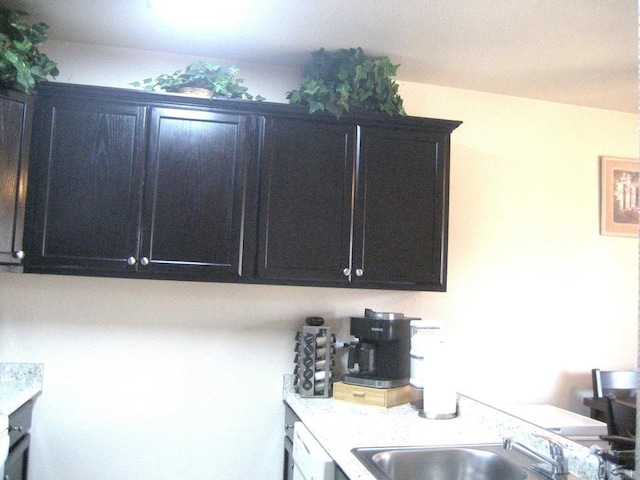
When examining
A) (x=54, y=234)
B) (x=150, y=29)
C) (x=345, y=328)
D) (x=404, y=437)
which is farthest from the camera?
(x=345, y=328)

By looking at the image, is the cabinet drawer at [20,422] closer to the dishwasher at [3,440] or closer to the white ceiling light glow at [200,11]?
the dishwasher at [3,440]

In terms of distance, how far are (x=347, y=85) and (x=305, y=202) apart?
575mm

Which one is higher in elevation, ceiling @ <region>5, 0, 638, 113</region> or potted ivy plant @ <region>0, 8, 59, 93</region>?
ceiling @ <region>5, 0, 638, 113</region>

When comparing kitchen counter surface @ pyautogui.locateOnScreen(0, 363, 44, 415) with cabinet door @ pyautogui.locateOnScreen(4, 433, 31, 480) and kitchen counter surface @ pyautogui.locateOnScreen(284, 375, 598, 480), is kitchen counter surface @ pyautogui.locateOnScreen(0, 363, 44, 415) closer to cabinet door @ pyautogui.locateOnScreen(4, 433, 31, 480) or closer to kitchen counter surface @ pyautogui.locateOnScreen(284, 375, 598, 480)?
cabinet door @ pyautogui.locateOnScreen(4, 433, 31, 480)

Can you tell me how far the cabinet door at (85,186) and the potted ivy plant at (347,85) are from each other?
0.77m

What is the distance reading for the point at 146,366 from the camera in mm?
2654

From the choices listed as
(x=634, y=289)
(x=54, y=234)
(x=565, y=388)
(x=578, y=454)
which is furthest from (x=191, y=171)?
(x=634, y=289)

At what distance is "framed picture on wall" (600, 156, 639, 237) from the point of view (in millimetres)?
3250

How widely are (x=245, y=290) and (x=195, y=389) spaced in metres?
0.54

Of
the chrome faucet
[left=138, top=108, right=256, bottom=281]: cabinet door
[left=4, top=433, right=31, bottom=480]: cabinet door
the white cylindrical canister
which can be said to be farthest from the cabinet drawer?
the chrome faucet

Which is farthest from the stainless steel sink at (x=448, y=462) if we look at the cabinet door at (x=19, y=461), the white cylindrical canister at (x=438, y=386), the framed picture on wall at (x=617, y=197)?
the framed picture on wall at (x=617, y=197)

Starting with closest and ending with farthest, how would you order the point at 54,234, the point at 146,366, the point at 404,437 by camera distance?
the point at 404,437, the point at 54,234, the point at 146,366

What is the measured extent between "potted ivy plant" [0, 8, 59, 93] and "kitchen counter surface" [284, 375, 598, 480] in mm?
1789

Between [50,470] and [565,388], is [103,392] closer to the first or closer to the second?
[50,470]
